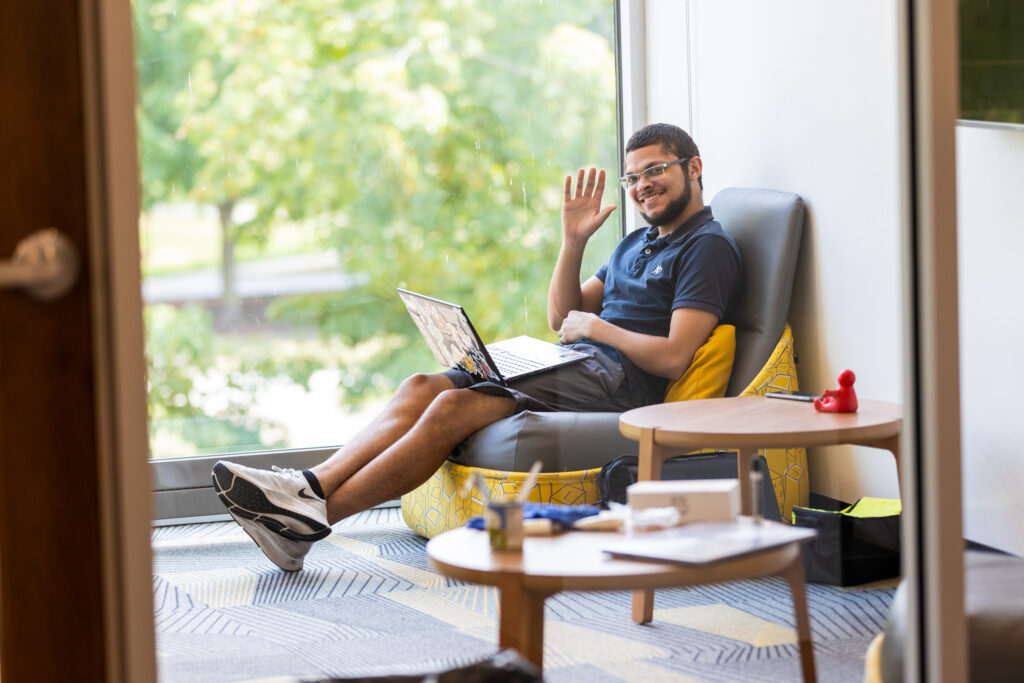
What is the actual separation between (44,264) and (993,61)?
4.45 feet

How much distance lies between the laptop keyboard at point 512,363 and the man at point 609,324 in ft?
0.07

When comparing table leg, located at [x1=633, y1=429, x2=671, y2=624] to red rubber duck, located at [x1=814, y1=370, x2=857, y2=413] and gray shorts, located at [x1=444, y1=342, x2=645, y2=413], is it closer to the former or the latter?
gray shorts, located at [x1=444, y1=342, x2=645, y2=413]

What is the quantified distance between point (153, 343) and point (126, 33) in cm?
32

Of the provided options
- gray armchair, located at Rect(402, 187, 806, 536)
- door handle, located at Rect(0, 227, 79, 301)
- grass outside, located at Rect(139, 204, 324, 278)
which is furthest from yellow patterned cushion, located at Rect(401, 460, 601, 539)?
door handle, located at Rect(0, 227, 79, 301)

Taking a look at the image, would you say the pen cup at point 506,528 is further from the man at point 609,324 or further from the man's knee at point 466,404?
the man's knee at point 466,404

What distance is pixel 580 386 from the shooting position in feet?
5.62

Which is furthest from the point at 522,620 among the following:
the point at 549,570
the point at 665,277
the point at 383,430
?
the point at 665,277

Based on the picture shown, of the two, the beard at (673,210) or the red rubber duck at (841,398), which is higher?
the beard at (673,210)

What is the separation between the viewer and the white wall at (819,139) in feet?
4.66

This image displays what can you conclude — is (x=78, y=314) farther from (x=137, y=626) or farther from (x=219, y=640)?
(x=219, y=640)

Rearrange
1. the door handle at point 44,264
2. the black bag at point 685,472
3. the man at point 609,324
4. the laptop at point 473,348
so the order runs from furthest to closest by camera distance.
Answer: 1. the man at point 609,324
2. the laptop at point 473,348
3. the black bag at point 685,472
4. the door handle at point 44,264

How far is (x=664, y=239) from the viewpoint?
1.83 m

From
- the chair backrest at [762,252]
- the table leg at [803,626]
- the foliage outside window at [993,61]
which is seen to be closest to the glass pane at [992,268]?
the foliage outside window at [993,61]

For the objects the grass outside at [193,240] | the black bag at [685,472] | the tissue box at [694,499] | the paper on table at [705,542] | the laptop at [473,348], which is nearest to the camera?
the grass outside at [193,240]
